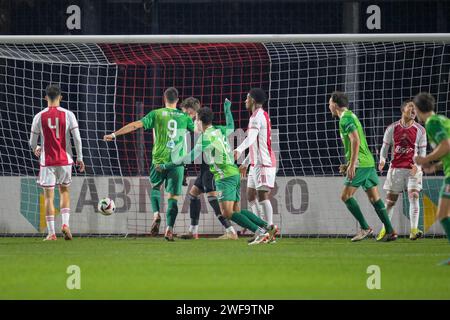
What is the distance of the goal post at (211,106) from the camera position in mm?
16047

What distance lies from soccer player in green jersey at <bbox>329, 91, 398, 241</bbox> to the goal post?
0.91 m

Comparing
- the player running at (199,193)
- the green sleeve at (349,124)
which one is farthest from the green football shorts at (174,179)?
the green sleeve at (349,124)

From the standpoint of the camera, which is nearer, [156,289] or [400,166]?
[156,289]

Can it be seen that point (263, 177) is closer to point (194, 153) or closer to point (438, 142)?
point (194, 153)

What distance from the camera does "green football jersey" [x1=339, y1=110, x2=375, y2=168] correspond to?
13758mm

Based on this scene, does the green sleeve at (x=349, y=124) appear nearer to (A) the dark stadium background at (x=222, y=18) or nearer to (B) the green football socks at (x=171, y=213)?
(B) the green football socks at (x=171, y=213)

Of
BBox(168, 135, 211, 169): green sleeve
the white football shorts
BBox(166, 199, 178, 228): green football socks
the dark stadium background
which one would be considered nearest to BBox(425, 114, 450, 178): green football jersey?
the white football shorts

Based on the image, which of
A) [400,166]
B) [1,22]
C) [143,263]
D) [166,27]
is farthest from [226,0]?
[143,263]

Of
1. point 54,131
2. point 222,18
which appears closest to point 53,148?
point 54,131

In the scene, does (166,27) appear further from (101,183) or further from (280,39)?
(280,39)

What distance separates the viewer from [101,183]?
1614 centimetres

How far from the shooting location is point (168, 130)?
14570 millimetres

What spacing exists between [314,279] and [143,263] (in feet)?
6.85

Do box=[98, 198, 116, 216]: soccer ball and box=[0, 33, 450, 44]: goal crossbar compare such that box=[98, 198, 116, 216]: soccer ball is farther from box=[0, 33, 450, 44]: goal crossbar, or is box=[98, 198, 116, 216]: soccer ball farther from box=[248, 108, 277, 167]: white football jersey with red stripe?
box=[0, 33, 450, 44]: goal crossbar
